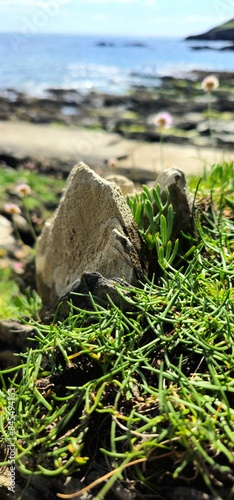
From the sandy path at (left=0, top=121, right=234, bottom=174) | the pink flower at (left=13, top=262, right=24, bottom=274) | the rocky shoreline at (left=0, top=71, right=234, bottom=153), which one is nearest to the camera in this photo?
the pink flower at (left=13, top=262, right=24, bottom=274)

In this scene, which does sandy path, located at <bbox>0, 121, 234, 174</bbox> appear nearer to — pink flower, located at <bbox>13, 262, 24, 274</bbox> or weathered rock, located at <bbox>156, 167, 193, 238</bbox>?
pink flower, located at <bbox>13, 262, 24, 274</bbox>

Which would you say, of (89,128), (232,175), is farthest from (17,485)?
(89,128)

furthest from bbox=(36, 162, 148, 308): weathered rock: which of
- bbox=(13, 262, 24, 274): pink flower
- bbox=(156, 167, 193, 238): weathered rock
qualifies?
bbox=(13, 262, 24, 274): pink flower

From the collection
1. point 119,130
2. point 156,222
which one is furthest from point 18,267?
point 119,130

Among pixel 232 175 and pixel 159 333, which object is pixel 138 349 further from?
pixel 232 175

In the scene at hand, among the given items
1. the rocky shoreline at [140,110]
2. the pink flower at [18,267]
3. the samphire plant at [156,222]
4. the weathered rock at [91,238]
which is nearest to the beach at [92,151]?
the rocky shoreline at [140,110]

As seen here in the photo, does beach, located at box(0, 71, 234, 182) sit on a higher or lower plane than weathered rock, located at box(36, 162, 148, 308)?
lower
